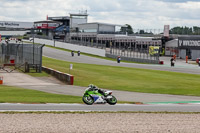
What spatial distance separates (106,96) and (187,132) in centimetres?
670

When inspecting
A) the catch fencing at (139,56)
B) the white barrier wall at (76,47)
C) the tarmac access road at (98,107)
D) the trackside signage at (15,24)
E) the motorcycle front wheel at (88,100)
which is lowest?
the tarmac access road at (98,107)

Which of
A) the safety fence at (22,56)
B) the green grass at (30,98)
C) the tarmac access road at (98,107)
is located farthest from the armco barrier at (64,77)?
the tarmac access road at (98,107)

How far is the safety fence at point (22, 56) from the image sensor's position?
132 feet

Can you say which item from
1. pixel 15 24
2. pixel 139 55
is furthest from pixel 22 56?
pixel 15 24

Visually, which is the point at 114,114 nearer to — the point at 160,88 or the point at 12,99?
the point at 12,99

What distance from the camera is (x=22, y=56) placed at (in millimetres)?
42875

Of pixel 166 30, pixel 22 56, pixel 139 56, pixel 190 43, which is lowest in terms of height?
pixel 139 56

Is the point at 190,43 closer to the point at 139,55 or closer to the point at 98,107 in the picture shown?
the point at 139,55

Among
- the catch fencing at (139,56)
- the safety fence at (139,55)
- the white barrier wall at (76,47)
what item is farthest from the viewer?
the white barrier wall at (76,47)

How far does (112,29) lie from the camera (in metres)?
132

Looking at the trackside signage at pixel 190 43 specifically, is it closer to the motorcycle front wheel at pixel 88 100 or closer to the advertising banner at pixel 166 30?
the advertising banner at pixel 166 30

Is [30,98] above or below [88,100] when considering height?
below

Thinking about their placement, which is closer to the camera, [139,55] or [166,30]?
[139,55]

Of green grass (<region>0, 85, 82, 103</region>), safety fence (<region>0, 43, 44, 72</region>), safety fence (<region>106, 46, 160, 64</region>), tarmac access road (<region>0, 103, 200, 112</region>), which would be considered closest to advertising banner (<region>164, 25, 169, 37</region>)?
safety fence (<region>106, 46, 160, 64</region>)
